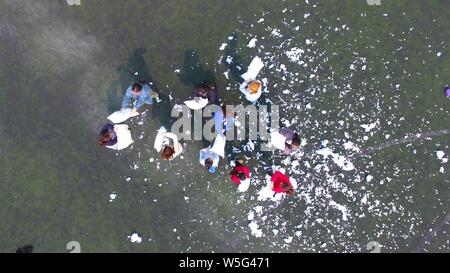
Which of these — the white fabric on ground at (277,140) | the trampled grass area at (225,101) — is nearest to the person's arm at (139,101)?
the trampled grass area at (225,101)

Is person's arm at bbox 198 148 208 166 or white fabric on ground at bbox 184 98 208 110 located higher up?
white fabric on ground at bbox 184 98 208 110

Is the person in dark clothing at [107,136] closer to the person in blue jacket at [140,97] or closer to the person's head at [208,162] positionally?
the person in blue jacket at [140,97]

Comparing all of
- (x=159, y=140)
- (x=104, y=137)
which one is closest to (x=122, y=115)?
(x=104, y=137)

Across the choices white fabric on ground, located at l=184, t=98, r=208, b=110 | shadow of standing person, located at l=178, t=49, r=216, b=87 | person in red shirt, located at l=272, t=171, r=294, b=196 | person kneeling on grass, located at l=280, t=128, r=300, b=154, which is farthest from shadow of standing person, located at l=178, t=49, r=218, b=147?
person in red shirt, located at l=272, t=171, r=294, b=196

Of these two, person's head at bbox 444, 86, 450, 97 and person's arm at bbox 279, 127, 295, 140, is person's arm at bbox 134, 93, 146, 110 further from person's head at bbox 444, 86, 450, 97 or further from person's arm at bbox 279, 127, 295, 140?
person's head at bbox 444, 86, 450, 97

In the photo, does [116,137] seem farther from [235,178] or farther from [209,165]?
[235,178]
